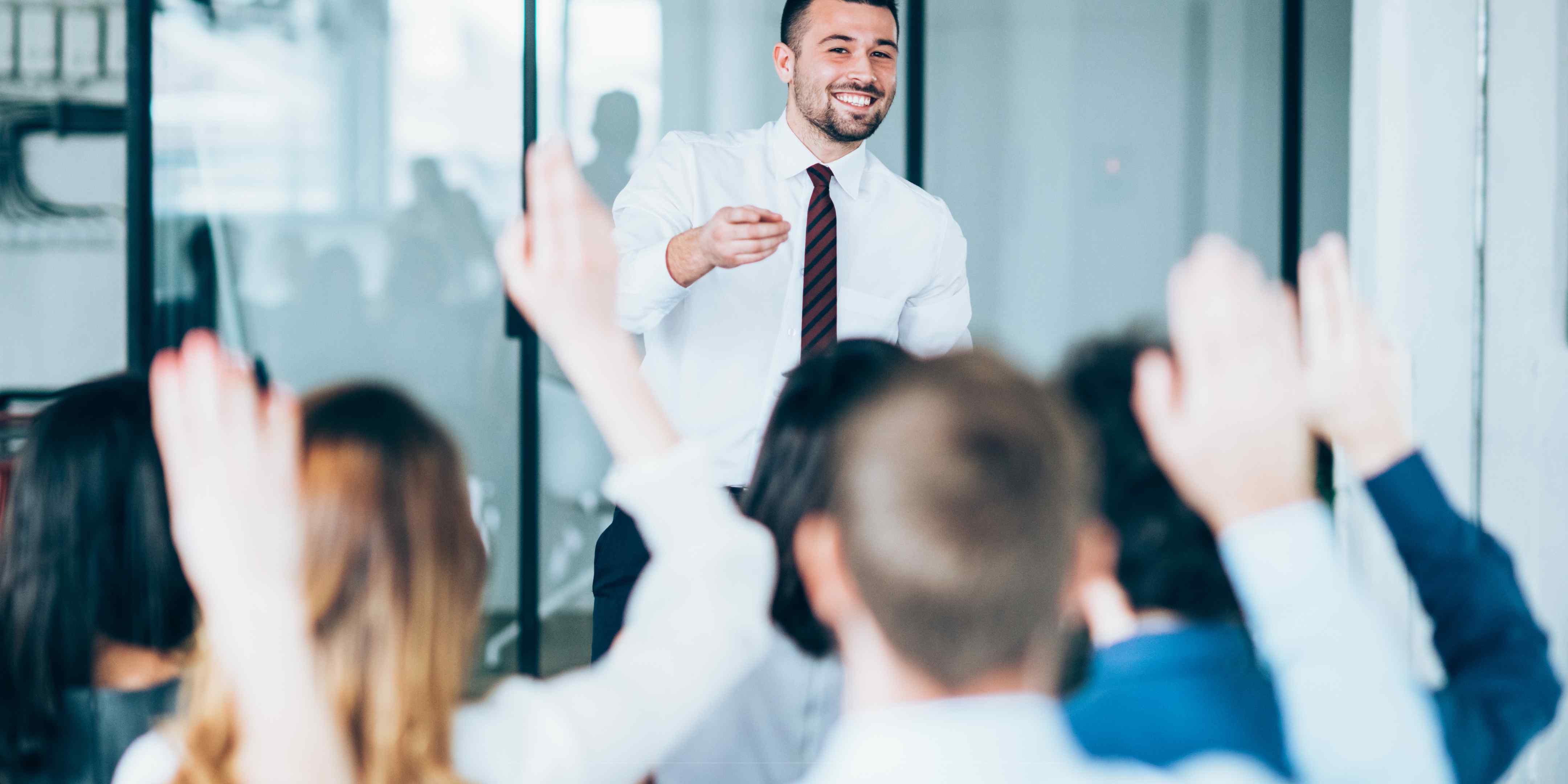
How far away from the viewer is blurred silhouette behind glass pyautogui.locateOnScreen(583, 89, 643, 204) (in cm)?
357

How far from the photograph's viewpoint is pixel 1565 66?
250cm

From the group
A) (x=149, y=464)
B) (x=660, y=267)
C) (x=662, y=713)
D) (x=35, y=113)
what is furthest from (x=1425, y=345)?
(x=35, y=113)

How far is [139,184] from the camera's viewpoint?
139 inches

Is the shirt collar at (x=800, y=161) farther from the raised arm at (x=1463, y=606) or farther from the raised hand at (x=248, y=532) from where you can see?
the raised hand at (x=248, y=532)

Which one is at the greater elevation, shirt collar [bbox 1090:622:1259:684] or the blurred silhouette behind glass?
the blurred silhouette behind glass

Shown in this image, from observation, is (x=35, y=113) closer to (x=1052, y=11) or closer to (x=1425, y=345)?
(x=1052, y=11)

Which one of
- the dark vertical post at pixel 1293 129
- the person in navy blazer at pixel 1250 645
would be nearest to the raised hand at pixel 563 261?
the person in navy blazer at pixel 1250 645

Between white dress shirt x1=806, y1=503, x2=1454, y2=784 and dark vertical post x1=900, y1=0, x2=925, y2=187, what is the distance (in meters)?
2.83

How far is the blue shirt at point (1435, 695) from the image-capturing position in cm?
97

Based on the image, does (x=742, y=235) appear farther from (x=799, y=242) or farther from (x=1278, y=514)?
(x=1278, y=514)

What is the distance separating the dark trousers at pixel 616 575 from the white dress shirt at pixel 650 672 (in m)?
1.21

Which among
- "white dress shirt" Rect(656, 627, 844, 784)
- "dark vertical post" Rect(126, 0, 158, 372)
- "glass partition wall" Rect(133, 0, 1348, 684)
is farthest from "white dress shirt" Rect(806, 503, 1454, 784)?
"dark vertical post" Rect(126, 0, 158, 372)

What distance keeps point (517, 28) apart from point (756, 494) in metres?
2.68

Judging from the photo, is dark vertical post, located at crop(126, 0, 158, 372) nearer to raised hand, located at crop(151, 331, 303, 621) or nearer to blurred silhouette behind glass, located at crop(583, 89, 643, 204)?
blurred silhouette behind glass, located at crop(583, 89, 643, 204)
